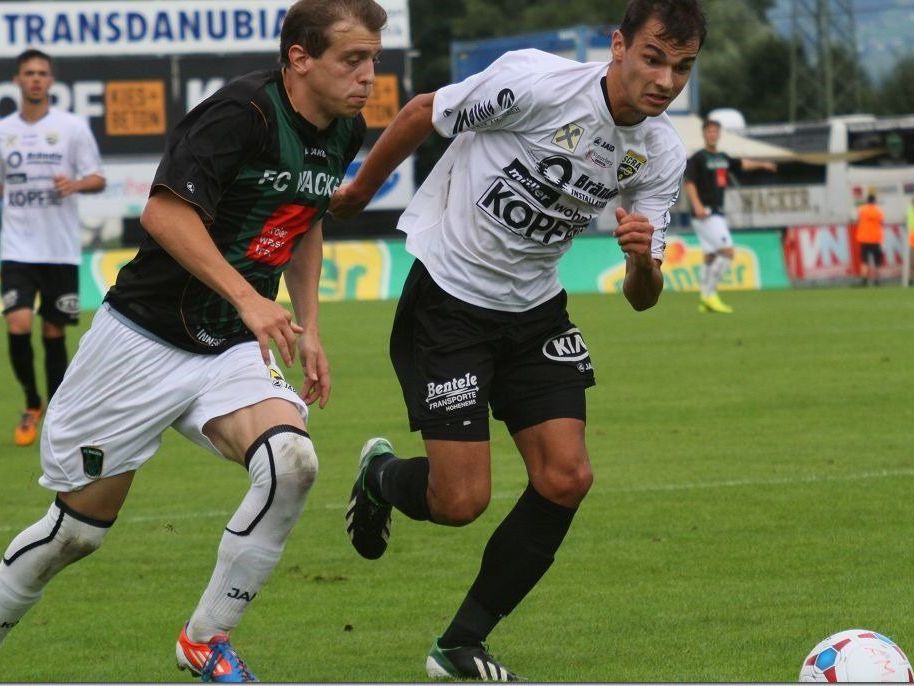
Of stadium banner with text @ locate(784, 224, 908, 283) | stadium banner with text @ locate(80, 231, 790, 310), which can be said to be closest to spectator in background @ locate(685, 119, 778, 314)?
stadium banner with text @ locate(80, 231, 790, 310)

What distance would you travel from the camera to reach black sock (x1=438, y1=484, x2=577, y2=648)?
18.5 ft

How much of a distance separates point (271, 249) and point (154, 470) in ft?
16.9

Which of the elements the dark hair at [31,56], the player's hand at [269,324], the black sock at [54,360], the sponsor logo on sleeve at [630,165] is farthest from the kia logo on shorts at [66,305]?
the player's hand at [269,324]

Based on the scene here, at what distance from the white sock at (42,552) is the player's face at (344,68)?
147 cm

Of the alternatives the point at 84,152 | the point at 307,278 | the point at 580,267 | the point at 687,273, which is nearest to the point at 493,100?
the point at 307,278

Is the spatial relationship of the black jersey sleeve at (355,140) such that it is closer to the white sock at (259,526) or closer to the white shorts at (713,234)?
the white sock at (259,526)

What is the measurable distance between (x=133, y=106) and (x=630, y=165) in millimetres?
24039

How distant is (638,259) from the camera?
5680mm

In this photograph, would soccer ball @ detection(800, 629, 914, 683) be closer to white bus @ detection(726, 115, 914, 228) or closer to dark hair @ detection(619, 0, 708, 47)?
dark hair @ detection(619, 0, 708, 47)

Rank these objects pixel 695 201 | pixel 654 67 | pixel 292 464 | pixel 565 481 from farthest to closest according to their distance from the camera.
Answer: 1. pixel 695 201
2. pixel 565 481
3. pixel 654 67
4. pixel 292 464

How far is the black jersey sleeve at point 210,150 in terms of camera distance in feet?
16.5

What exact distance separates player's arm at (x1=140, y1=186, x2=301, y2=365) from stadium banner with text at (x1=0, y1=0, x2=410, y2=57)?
24.5 meters

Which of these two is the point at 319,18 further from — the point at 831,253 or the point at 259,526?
the point at 831,253

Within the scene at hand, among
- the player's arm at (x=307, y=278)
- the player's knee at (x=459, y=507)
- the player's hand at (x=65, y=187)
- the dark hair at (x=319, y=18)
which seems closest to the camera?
the dark hair at (x=319, y=18)
